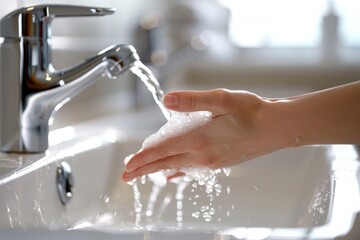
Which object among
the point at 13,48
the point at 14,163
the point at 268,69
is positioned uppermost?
the point at 13,48

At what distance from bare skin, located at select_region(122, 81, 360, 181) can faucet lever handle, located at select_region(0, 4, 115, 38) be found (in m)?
0.18

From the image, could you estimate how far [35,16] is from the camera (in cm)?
78

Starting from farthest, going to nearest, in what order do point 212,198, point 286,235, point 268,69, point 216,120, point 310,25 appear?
point 310,25 < point 268,69 < point 212,198 < point 216,120 < point 286,235

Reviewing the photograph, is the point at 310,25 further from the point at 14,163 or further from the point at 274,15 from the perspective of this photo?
the point at 14,163

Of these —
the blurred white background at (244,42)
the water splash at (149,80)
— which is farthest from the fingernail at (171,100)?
the blurred white background at (244,42)

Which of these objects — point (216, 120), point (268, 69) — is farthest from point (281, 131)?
point (268, 69)

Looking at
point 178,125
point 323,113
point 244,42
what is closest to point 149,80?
point 178,125

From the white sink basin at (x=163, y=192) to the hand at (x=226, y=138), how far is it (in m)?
0.07

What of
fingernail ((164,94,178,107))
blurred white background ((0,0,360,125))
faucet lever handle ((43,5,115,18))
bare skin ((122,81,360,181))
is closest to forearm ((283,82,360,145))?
bare skin ((122,81,360,181))

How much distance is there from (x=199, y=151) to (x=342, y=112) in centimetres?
16

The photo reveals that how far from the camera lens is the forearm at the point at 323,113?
735 millimetres

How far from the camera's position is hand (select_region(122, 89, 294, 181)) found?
2.36ft

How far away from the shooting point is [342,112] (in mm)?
743

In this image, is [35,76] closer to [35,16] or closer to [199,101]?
[35,16]
